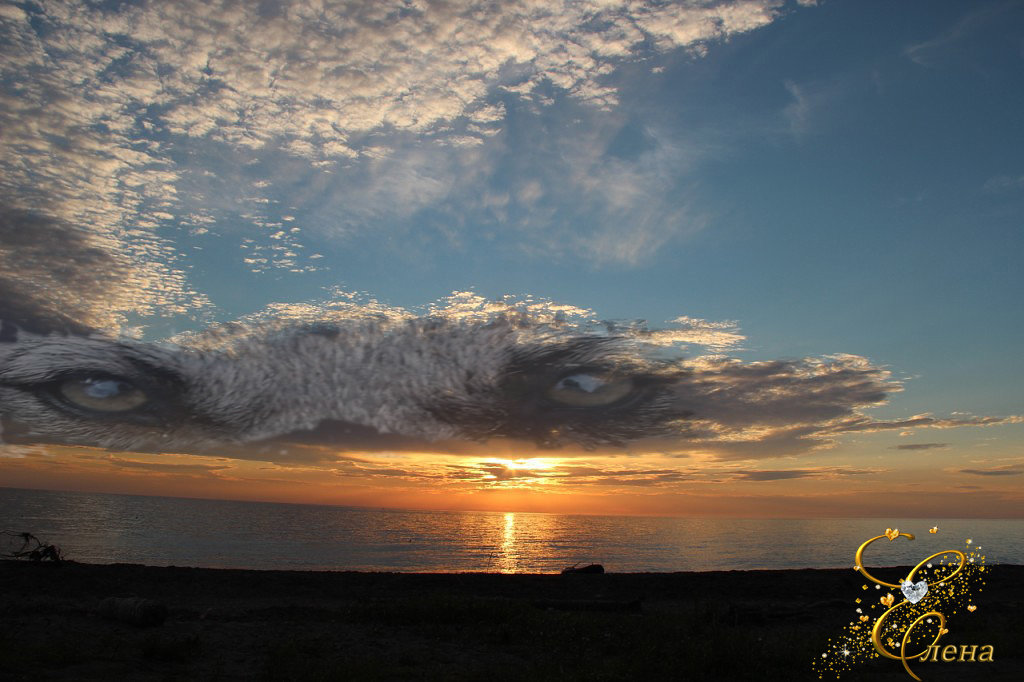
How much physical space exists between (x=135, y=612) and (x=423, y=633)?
8.19 meters

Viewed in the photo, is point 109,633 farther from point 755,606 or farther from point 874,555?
point 874,555

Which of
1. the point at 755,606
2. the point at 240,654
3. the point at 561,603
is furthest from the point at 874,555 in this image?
the point at 240,654

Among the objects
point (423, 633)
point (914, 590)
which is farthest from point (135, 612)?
point (914, 590)

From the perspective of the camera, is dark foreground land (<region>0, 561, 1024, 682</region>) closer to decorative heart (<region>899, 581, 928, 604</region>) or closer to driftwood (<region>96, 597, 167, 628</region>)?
driftwood (<region>96, 597, 167, 628</region>)

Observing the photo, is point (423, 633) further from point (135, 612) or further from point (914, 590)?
point (914, 590)

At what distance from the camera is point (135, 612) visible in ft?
57.0

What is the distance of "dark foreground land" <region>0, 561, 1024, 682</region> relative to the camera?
1328 centimetres

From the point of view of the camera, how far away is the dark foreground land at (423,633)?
1328 centimetres

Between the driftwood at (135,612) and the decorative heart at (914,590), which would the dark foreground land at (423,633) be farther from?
the decorative heart at (914,590)

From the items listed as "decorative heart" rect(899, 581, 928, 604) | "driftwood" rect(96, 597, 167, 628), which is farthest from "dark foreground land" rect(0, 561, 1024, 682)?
"decorative heart" rect(899, 581, 928, 604)

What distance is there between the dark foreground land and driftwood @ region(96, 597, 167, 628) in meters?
0.33

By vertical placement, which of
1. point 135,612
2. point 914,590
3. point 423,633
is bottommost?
point 423,633

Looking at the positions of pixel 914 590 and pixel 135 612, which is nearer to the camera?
pixel 914 590

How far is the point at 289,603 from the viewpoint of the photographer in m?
23.9
